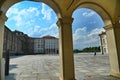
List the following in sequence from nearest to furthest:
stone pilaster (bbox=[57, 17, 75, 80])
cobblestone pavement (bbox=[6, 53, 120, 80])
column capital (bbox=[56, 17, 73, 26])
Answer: stone pilaster (bbox=[57, 17, 75, 80]) → column capital (bbox=[56, 17, 73, 26]) → cobblestone pavement (bbox=[6, 53, 120, 80])

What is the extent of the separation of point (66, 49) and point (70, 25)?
0.98m

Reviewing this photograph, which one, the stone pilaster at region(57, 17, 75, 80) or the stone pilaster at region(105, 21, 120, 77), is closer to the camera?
the stone pilaster at region(57, 17, 75, 80)

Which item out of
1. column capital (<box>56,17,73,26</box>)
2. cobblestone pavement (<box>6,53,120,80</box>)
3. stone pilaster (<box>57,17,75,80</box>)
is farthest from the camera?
cobblestone pavement (<box>6,53,120,80</box>)

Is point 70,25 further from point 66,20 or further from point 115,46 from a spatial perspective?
point 115,46

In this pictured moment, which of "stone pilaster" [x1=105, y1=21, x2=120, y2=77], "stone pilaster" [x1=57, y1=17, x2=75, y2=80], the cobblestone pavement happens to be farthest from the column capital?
the cobblestone pavement

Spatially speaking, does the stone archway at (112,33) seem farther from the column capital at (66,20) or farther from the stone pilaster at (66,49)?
the stone pilaster at (66,49)

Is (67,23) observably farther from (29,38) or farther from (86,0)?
(29,38)

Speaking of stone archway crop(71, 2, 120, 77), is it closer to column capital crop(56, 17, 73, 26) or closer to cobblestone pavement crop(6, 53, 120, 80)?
cobblestone pavement crop(6, 53, 120, 80)

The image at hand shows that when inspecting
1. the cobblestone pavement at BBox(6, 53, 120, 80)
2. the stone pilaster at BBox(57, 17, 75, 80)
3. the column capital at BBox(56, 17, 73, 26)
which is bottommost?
the cobblestone pavement at BBox(6, 53, 120, 80)

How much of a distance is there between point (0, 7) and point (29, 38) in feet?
227

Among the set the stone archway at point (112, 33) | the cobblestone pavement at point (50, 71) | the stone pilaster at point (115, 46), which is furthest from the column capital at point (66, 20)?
the cobblestone pavement at point (50, 71)

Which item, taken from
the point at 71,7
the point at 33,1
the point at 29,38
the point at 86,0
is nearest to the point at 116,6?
the point at 86,0

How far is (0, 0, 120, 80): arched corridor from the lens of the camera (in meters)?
4.94

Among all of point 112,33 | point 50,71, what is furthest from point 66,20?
point 50,71
